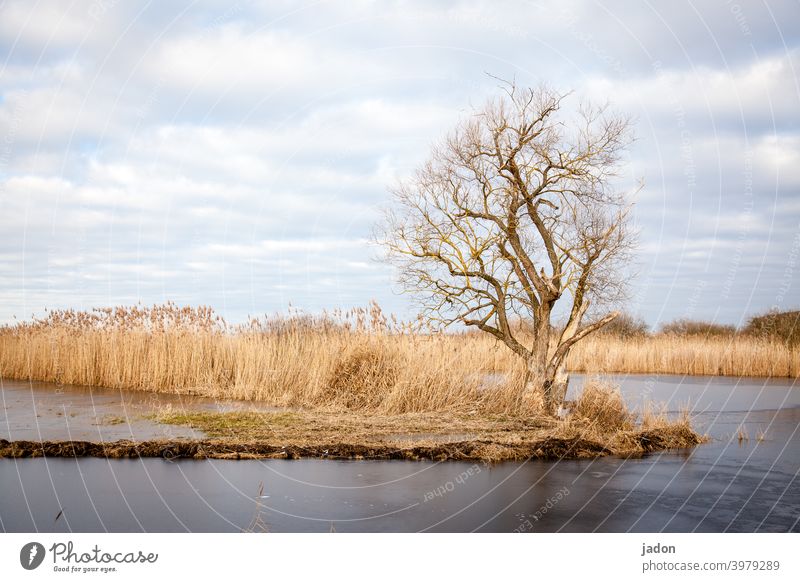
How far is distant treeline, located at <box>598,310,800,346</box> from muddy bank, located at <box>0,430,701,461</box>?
31.4 feet

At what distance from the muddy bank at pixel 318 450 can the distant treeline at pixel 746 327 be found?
9.57 m

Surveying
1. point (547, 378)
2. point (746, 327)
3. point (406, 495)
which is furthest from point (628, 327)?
point (406, 495)

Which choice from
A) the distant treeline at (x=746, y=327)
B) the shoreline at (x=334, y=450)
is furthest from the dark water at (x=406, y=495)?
the distant treeline at (x=746, y=327)

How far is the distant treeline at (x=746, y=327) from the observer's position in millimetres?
27953

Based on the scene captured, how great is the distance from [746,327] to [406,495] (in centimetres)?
3149

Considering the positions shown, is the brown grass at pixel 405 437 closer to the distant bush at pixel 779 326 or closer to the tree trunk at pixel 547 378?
the tree trunk at pixel 547 378

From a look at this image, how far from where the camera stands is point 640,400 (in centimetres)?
1662

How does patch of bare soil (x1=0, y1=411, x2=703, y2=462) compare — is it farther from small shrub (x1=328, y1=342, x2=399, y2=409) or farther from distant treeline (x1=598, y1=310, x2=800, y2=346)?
distant treeline (x1=598, y1=310, x2=800, y2=346)

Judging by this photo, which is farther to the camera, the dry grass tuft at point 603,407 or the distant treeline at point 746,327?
the distant treeline at point 746,327
